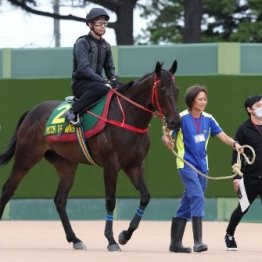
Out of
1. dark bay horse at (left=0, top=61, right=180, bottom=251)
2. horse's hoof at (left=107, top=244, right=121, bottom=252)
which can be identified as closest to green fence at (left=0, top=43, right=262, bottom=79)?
dark bay horse at (left=0, top=61, right=180, bottom=251)

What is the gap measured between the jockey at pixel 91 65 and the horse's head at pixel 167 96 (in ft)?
2.73

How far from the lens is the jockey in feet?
51.1

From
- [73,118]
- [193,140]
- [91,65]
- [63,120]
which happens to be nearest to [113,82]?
[91,65]

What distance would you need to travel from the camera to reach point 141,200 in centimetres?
1521

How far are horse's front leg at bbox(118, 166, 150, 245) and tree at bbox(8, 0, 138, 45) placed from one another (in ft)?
54.0

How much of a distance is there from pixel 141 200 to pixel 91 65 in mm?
1759

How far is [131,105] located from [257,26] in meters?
27.4

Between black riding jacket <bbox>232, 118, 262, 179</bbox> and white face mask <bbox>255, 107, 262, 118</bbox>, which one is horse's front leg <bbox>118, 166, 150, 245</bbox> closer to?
black riding jacket <bbox>232, 118, 262, 179</bbox>

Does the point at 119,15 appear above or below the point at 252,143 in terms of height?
above

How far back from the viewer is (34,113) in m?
16.8

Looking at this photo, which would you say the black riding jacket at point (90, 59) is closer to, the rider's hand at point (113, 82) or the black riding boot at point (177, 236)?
the rider's hand at point (113, 82)

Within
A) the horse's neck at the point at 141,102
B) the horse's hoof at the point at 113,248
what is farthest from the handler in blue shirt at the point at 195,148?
the horse's hoof at the point at 113,248

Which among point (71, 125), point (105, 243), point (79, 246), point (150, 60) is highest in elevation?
point (150, 60)

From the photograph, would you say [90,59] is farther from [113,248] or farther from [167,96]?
[113,248]
